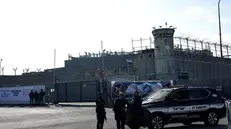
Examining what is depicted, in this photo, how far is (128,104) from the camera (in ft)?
51.3

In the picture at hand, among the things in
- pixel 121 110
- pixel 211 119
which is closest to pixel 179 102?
pixel 211 119

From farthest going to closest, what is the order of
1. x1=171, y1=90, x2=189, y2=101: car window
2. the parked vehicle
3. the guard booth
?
the guard booth, x1=171, y1=90, x2=189, y2=101: car window, the parked vehicle

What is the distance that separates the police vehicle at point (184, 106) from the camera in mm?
16312

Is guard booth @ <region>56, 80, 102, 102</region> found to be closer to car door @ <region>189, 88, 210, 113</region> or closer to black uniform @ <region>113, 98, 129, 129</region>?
car door @ <region>189, 88, 210, 113</region>

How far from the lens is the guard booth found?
44062mm

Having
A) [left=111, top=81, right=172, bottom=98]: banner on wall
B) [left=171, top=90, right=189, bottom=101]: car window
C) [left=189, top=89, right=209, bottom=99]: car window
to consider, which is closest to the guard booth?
[left=111, top=81, right=172, bottom=98]: banner on wall

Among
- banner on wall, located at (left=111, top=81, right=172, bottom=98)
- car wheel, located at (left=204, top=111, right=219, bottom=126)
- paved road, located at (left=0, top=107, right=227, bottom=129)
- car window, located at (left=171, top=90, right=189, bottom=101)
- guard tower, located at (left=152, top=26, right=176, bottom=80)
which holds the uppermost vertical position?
guard tower, located at (left=152, top=26, right=176, bottom=80)

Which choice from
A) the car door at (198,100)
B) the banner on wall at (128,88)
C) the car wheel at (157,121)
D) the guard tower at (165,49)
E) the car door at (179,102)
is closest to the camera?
the car wheel at (157,121)

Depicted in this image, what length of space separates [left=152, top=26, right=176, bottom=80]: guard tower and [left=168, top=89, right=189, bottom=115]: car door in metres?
42.8

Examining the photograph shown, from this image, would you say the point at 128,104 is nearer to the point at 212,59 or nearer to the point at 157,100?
the point at 157,100

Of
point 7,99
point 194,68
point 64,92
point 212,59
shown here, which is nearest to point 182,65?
point 194,68

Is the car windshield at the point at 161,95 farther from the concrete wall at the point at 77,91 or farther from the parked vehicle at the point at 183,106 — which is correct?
the concrete wall at the point at 77,91

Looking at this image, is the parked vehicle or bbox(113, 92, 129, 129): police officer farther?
the parked vehicle

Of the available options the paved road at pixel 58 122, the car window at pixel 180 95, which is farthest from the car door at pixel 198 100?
the paved road at pixel 58 122
